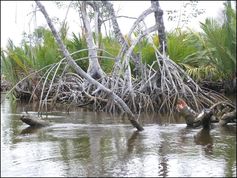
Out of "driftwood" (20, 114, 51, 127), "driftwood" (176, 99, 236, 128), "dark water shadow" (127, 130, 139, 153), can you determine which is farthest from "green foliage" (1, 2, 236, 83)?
"dark water shadow" (127, 130, 139, 153)

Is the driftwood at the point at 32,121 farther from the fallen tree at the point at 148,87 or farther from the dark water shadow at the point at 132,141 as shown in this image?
the dark water shadow at the point at 132,141

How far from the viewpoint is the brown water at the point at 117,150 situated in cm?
637

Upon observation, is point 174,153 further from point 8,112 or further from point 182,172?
point 8,112

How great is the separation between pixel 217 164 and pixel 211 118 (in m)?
3.74

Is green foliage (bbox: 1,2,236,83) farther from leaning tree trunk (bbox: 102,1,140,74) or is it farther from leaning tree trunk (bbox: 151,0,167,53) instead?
leaning tree trunk (bbox: 151,0,167,53)

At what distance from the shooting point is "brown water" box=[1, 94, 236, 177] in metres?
6.37

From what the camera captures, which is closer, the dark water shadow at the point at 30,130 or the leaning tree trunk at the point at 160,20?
the dark water shadow at the point at 30,130

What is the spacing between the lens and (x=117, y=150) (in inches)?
305

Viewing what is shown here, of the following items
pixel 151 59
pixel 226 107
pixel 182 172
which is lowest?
pixel 182 172

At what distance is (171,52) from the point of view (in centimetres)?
1583

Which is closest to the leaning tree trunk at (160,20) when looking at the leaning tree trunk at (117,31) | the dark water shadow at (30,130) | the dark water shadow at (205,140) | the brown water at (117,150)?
the leaning tree trunk at (117,31)

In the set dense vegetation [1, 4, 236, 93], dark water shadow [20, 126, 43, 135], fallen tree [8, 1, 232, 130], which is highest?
dense vegetation [1, 4, 236, 93]

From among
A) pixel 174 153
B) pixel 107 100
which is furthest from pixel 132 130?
pixel 107 100

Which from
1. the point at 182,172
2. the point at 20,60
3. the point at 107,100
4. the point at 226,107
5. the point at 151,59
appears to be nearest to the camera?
the point at 182,172
